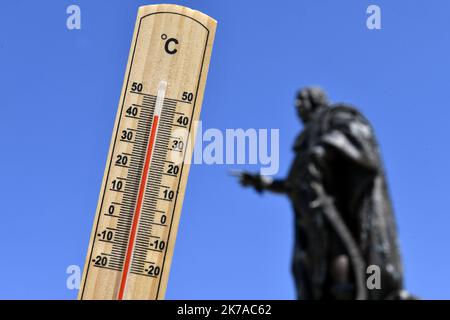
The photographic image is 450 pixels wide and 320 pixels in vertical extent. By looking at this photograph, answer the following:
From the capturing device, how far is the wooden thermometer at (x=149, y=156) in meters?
8.65

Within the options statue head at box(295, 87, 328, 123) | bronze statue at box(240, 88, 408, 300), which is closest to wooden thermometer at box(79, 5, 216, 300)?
statue head at box(295, 87, 328, 123)

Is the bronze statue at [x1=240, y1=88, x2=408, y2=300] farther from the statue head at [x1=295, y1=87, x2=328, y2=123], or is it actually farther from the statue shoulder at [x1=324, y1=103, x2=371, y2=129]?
the statue head at [x1=295, y1=87, x2=328, y2=123]

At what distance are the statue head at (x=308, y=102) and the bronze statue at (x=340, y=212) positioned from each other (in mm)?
177

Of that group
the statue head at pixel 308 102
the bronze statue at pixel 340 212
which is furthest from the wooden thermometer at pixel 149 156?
the bronze statue at pixel 340 212

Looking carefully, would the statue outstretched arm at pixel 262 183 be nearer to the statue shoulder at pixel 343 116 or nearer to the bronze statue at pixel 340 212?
the bronze statue at pixel 340 212

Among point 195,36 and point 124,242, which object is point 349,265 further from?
point 195,36

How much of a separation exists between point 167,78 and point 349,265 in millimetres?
5958

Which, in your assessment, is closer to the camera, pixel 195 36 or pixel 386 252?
pixel 386 252

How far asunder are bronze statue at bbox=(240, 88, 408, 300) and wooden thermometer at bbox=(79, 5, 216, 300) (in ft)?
15.1

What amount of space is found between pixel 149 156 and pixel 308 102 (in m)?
4.73

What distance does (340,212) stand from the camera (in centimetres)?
413

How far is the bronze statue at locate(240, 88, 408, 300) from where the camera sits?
3959mm
